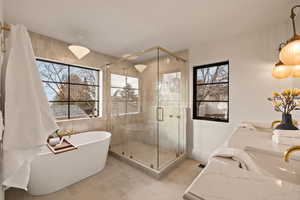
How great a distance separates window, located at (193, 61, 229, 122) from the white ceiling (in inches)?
24.6

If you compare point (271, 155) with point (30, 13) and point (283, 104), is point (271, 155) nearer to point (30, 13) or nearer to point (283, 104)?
point (283, 104)

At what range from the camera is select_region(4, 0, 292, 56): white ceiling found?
4.86 feet

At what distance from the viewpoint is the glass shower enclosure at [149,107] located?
2602 millimetres

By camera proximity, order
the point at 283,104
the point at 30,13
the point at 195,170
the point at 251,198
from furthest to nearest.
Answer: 1. the point at 195,170
2. the point at 30,13
3. the point at 283,104
4. the point at 251,198

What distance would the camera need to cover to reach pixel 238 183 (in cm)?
55

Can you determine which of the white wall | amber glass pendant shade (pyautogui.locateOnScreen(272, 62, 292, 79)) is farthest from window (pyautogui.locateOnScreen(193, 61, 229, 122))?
amber glass pendant shade (pyautogui.locateOnScreen(272, 62, 292, 79))

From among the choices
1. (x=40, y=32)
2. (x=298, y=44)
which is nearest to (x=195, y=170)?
(x=298, y=44)

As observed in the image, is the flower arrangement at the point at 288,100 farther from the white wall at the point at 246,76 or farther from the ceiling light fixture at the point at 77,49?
the ceiling light fixture at the point at 77,49

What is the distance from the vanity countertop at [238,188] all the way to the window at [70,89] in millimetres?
2855

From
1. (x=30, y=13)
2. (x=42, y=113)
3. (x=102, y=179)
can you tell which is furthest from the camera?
(x=102, y=179)

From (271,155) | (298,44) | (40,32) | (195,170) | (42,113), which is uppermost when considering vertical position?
(40,32)

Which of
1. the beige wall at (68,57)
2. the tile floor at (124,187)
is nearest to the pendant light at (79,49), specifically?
the beige wall at (68,57)

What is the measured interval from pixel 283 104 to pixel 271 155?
2.37 ft

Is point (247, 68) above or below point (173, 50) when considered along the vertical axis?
below
